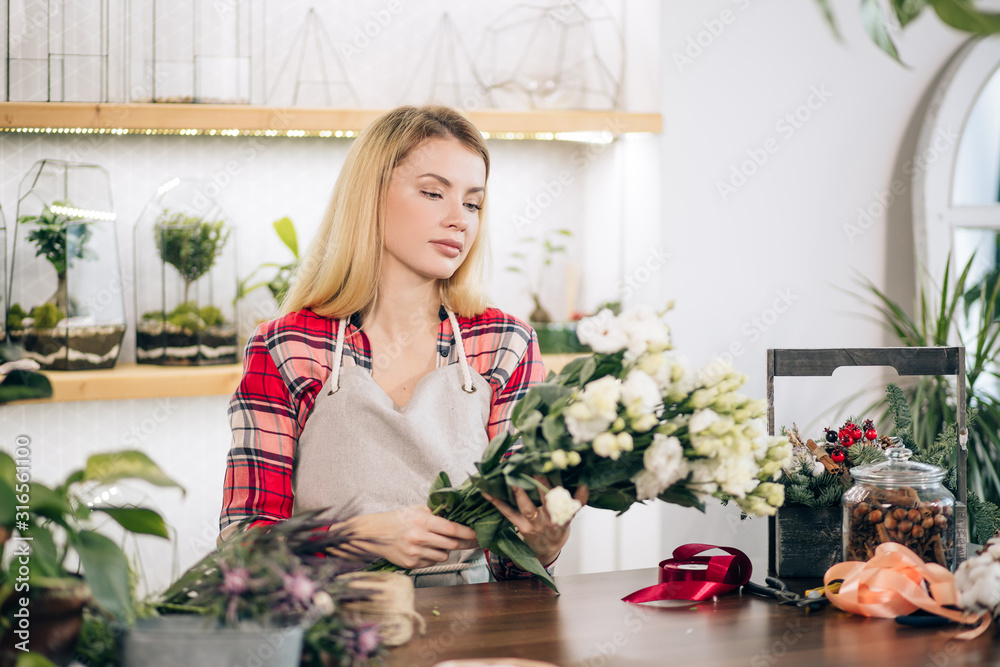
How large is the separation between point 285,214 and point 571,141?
931mm

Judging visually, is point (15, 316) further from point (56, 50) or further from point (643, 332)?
point (643, 332)

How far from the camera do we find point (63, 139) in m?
2.42

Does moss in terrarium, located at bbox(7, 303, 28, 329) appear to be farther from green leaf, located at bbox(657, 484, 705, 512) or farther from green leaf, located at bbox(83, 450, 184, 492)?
green leaf, located at bbox(657, 484, 705, 512)

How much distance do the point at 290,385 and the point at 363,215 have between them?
1.11 ft

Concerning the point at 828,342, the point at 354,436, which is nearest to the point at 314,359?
the point at 354,436

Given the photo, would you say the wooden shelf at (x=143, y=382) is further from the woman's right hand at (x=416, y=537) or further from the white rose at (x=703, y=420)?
the white rose at (x=703, y=420)

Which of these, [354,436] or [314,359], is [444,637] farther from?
[314,359]

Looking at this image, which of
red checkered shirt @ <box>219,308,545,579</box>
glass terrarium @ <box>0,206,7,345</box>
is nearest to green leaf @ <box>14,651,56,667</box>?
red checkered shirt @ <box>219,308,545,579</box>

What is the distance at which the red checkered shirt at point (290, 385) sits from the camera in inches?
58.2

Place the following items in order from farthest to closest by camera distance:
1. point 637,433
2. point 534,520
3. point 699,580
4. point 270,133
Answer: point 270,133, point 699,580, point 534,520, point 637,433

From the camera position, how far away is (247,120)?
2.28 metres

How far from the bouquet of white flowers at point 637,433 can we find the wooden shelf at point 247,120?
1.47 m

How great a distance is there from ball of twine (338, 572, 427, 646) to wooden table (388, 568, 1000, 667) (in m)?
0.02

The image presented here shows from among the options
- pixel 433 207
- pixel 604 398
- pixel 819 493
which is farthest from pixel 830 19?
pixel 433 207
